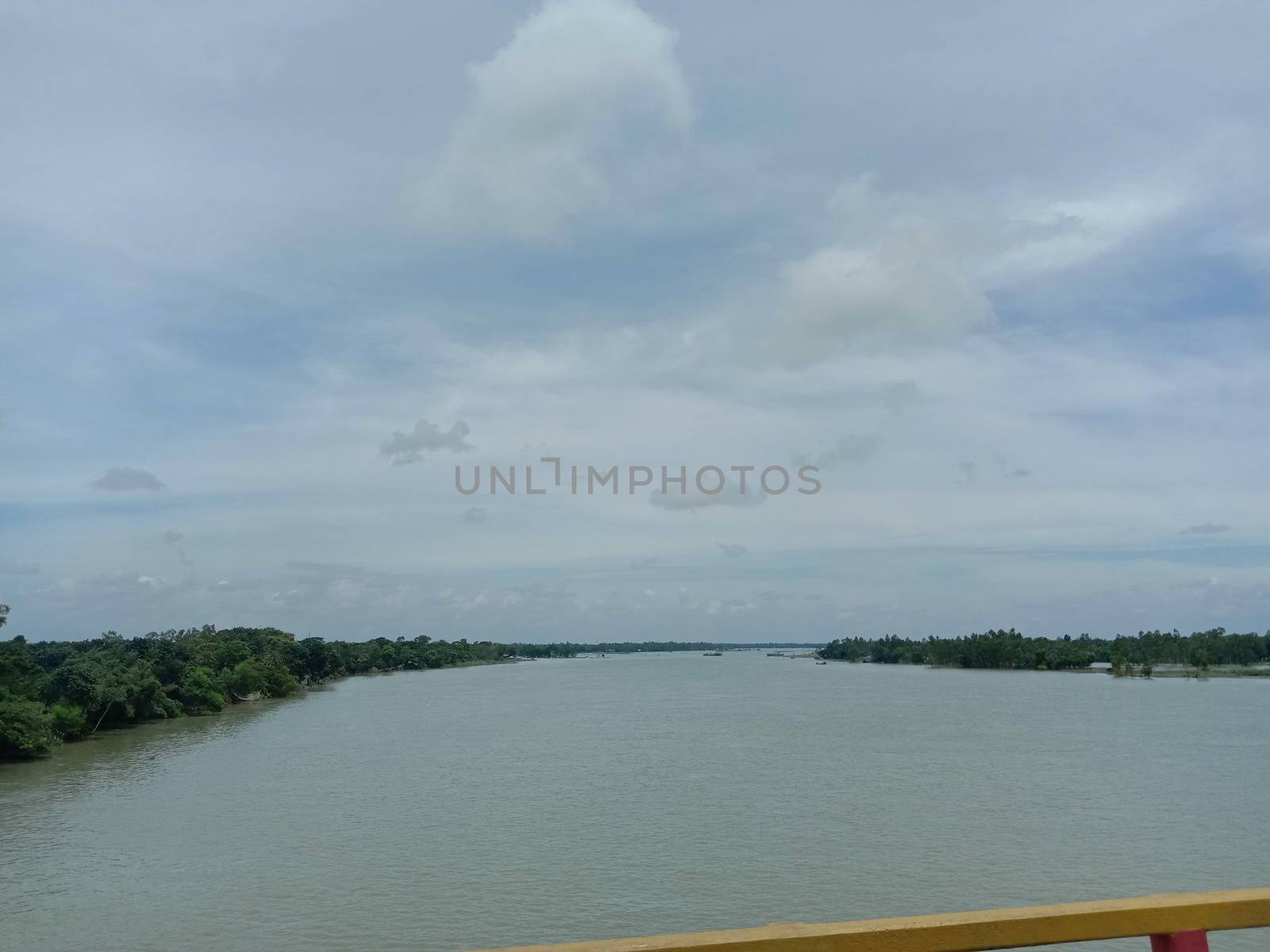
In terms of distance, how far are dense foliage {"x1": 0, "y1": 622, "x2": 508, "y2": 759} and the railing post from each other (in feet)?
116

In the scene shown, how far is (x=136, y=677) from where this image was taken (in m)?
43.1

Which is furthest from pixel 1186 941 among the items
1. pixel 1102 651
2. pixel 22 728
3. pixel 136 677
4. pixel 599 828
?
pixel 1102 651

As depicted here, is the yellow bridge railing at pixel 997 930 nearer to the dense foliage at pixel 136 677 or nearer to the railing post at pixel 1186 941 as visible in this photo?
the railing post at pixel 1186 941

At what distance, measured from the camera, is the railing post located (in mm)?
2254

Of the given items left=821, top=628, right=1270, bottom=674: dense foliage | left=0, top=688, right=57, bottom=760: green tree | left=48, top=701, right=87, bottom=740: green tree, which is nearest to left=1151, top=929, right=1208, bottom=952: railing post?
left=0, top=688, right=57, bottom=760: green tree

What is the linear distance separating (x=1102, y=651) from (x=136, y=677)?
100649 millimetres

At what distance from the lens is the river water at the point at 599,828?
14359mm

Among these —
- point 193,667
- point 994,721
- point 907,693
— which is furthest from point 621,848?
point 907,693

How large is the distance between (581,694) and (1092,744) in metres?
40.6

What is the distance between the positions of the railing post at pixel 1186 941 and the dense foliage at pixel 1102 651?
92.6 meters

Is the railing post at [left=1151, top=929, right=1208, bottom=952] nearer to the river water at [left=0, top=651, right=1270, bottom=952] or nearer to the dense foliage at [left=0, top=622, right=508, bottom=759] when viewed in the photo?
the river water at [left=0, top=651, right=1270, bottom=952]

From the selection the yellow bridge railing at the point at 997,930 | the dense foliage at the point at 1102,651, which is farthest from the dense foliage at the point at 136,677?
the dense foliage at the point at 1102,651

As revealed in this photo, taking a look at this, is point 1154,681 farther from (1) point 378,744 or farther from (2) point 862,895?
(2) point 862,895

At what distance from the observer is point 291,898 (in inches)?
601
